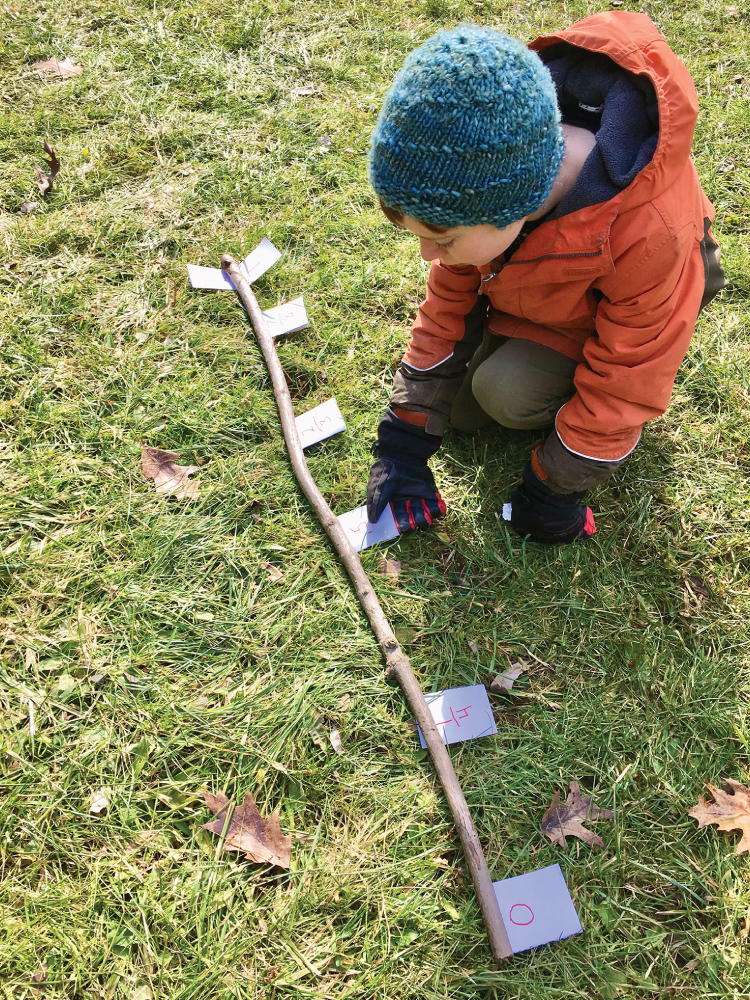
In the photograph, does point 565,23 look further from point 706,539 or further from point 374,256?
point 706,539

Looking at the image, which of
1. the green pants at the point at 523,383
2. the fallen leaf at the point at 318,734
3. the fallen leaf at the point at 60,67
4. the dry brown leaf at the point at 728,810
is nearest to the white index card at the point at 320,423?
the green pants at the point at 523,383

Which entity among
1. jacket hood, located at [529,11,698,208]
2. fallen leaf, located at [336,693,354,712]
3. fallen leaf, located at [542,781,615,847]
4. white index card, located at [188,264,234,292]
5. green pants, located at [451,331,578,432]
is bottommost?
fallen leaf, located at [542,781,615,847]

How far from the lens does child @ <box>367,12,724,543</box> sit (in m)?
1.39

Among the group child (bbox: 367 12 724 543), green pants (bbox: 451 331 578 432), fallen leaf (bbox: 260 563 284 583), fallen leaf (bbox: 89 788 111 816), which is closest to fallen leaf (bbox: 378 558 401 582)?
child (bbox: 367 12 724 543)

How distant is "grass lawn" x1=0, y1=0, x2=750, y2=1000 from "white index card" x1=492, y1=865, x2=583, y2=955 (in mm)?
44

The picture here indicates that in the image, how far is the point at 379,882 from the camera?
1.80 m

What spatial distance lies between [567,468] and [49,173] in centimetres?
325

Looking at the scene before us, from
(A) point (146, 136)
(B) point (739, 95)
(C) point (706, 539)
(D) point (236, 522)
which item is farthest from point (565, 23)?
(D) point (236, 522)

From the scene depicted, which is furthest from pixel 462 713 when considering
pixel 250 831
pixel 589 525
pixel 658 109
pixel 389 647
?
pixel 658 109

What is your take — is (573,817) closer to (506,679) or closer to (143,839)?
(506,679)

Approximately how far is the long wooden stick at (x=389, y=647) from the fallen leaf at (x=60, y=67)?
7.26ft

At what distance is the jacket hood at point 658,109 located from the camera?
163 cm

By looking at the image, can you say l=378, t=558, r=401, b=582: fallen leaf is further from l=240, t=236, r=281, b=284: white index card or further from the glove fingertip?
l=240, t=236, r=281, b=284: white index card

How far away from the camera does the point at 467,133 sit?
1353 mm
